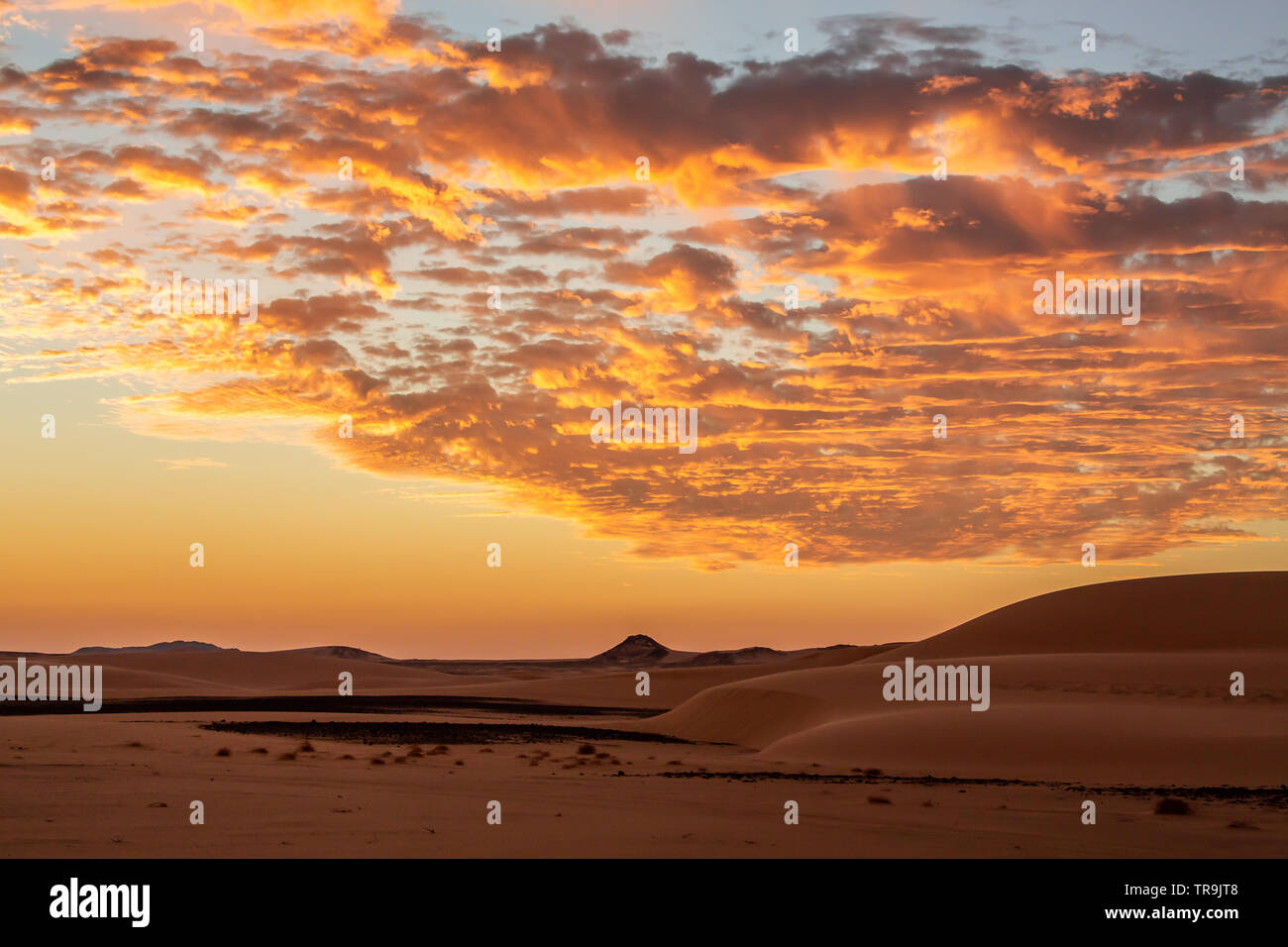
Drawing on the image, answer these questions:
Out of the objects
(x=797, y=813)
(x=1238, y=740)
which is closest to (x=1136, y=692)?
(x=1238, y=740)

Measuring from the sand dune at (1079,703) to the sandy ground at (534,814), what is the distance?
4543mm

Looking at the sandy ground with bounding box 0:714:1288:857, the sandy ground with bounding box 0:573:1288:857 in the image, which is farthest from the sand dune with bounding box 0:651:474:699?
the sandy ground with bounding box 0:714:1288:857

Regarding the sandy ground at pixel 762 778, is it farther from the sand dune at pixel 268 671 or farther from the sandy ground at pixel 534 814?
the sand dune at pixel 268 671

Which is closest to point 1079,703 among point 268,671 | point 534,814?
point 534,814

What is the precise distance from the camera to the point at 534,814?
14531 mm

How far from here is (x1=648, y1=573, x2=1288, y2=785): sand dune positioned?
23328 millimetres

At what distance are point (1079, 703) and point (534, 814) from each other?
2142 centimetres

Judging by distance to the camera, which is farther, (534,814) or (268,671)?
→ (268,671)

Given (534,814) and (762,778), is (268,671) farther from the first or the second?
(534,814)

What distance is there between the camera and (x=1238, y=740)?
22.9 meters

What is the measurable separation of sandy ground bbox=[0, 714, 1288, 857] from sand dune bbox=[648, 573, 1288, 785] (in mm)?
4543

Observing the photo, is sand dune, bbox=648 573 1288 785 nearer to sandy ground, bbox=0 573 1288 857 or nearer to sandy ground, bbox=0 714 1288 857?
sandy ground, bbox=0 573 1288 857
